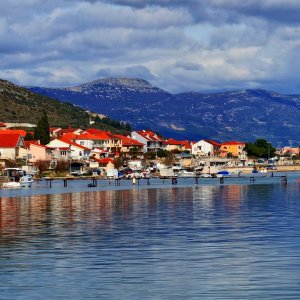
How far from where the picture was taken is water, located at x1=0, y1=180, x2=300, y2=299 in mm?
29312

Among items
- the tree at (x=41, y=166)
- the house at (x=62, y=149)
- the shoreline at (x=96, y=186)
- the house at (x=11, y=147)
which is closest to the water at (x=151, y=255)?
the shoreline at (x=96, y=186)

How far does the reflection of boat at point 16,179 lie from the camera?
12861 cm

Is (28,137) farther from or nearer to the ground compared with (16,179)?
farther from the ground

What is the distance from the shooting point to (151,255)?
124ft

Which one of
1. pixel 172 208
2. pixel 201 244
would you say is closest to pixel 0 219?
pixel 172 208

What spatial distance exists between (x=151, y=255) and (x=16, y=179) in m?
105

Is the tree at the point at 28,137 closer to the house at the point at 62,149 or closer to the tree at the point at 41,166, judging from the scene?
the house at the point at 62,149

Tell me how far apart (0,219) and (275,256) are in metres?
28.6

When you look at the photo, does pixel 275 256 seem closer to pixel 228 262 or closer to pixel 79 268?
pixel 228 262

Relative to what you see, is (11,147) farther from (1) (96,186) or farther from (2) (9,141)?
(1) (96,186)

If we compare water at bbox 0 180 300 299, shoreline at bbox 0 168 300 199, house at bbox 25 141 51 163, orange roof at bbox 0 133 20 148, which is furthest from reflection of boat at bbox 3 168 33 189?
water at bbox 0 180 300 299

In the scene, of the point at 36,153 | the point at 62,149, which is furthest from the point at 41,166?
the point at 62,149

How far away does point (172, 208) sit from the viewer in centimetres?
7156

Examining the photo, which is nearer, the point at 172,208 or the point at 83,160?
the point at 172,208
